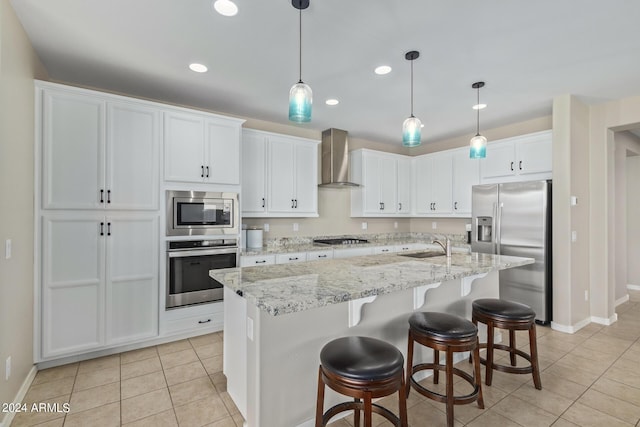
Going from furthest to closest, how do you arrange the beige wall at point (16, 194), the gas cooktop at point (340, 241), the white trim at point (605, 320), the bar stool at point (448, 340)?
the gas cooktop at point (340, 241)
the white trim at point (605, 320)
the beige wall at point (16, 194)
the bar stool at point (448, 340)

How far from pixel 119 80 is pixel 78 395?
2.82 m

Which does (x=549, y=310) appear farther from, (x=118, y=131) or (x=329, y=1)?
(x=118, y=131)

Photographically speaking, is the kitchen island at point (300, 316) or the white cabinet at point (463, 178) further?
the white cabinet at point (463, 178)

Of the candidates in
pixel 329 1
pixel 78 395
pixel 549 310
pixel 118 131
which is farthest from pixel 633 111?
pixel 78 395

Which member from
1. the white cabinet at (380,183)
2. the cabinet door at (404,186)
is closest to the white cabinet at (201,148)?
the white cabinet at (380,183)

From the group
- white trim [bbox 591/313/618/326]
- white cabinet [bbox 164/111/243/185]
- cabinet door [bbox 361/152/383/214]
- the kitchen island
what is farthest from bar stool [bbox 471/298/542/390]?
cabinet door [bbox 361/152/383/214]

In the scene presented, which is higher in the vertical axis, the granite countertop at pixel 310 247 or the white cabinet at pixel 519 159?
the white cabinet at pixel 519 159

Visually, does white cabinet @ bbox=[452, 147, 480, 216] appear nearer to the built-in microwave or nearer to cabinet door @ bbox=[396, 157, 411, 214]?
cabinet door @ bbox=[396, 157, 411, 214]

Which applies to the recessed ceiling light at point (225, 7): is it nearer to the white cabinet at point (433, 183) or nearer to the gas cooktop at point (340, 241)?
the gas cooktop at point (340, 241)

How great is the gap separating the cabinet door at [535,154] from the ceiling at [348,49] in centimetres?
42

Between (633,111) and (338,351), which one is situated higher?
(633,111)

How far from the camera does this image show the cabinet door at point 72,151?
8.59ft

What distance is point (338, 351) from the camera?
5.18 feet

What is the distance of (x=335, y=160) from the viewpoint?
15.6ft
